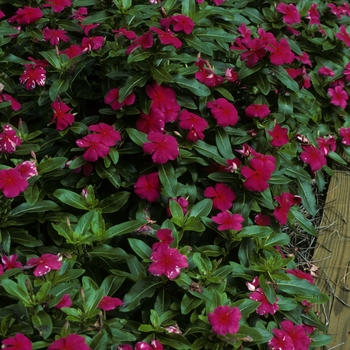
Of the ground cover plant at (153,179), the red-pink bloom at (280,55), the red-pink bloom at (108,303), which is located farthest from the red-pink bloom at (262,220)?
the red-pink bloom at (108,303)

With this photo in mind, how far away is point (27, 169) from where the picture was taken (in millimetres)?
1954

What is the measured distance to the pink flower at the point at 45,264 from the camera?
167cm

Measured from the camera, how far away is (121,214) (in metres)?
2.21

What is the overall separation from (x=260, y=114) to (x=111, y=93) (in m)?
0.61

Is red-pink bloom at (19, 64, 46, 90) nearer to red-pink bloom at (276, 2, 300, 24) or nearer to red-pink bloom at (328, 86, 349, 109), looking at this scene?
red-pink bloom at (276, 2, 300, 24)

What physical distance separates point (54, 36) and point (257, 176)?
43.2 inches

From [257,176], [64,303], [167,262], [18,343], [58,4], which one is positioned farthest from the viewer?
[58,4]

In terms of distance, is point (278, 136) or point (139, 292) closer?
point (139, 292)

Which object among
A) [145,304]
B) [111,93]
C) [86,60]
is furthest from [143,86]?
[145,304]

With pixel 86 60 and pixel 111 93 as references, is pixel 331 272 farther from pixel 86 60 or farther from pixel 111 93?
pixel 86 60

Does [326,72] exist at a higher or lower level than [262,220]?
higher

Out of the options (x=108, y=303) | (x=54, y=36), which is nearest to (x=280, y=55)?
(x=54, y=36)

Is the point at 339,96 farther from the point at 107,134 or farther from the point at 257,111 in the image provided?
the point at 107,134

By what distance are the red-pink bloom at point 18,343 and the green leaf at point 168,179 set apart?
30.9 inches
